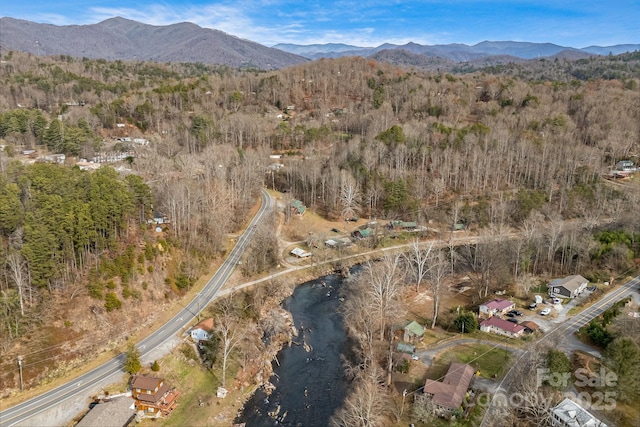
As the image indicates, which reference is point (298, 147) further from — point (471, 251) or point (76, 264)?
point (76, 264)

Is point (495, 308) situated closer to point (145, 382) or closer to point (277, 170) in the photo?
point (145, 382)

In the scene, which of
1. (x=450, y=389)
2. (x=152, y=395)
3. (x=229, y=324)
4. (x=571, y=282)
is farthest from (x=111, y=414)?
(x=571, y=282)

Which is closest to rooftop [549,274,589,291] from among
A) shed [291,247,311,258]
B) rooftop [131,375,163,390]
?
shed [291,247,311,258]

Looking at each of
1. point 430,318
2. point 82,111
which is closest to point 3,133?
point 82,111

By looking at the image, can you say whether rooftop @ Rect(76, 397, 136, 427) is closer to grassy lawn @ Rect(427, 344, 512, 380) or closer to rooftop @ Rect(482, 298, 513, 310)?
grassy lawn @ Rect(427, 344, 512, 380)

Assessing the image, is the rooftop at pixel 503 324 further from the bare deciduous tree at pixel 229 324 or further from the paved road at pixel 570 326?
the bare deciduous tree at pixel 229 324

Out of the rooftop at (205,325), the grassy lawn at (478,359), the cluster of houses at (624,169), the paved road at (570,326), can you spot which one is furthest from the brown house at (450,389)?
the cluster of houses at (624,169)

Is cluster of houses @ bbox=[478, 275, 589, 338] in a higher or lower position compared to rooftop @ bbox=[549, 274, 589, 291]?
lower
